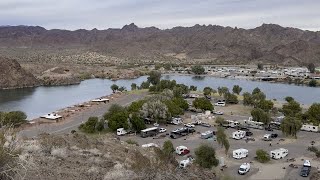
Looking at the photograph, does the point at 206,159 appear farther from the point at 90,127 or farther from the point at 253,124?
the point at 253,124

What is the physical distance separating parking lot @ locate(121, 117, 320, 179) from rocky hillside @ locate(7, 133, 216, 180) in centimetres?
275

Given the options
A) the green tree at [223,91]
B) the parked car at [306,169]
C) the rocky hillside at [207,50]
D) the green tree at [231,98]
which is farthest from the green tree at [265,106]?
the rocky hillside at [207,50]

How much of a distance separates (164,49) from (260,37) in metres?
44.8

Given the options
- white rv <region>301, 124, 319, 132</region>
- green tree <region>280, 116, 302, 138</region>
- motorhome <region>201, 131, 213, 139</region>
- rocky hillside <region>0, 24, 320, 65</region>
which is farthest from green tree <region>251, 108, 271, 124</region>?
rocky hillside <region>0, 24, 320, 65</region>

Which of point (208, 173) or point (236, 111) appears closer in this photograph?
point (208, 173)

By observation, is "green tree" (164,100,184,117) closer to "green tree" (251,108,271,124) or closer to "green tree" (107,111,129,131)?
"green tree" (107,111,129,131)

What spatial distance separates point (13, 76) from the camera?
77562 millimetres

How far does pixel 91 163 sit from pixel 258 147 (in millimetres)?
13057

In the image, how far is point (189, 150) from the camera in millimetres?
24359

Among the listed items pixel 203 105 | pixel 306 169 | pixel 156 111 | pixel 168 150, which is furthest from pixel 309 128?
pixel 168 150

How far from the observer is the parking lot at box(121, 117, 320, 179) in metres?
20.5

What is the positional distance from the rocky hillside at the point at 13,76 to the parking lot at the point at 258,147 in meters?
50.2

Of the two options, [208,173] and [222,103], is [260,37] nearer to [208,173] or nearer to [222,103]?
[222,103]

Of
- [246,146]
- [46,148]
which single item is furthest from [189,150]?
[46,148]
